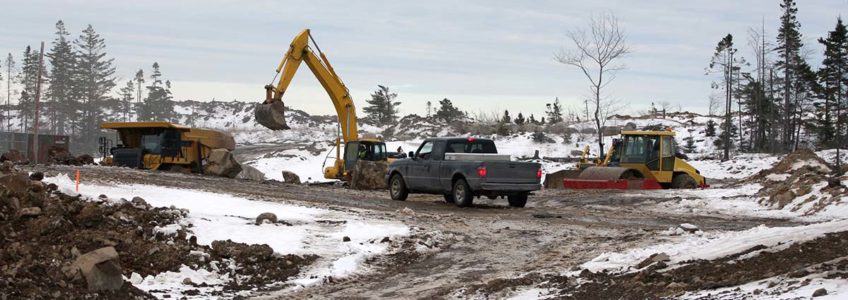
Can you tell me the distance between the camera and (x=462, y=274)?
11.5 m

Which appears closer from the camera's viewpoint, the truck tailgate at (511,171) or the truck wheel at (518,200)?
the truck tailgate at (511,171)

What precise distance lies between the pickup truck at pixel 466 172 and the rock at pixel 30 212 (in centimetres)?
1151

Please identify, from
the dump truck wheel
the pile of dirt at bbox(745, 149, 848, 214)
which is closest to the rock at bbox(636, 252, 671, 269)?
the pile of dirt at bbox(745, 149, 848, 214)

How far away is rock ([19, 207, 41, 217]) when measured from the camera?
10875 mm

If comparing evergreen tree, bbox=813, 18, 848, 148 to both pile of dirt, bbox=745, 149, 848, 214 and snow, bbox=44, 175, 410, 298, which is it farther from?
snow, bbox=44, 175, 410, 298

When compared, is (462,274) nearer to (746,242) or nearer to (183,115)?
(746,242)

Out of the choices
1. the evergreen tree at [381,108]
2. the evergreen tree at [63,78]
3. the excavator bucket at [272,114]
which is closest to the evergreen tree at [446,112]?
the evergreen tree at [381,108]

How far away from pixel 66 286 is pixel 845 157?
54.5m

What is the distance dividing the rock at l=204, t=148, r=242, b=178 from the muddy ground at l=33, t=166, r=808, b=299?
847 centimetres

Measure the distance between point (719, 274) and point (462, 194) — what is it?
42.4ft

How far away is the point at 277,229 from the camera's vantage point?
14.0 meters

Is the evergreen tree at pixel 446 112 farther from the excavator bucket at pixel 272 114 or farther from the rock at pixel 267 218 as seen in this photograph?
the rock at pixel 267 218

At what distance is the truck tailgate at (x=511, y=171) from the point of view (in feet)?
68.0

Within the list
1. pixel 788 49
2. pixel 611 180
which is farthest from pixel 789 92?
pixel 611 180
